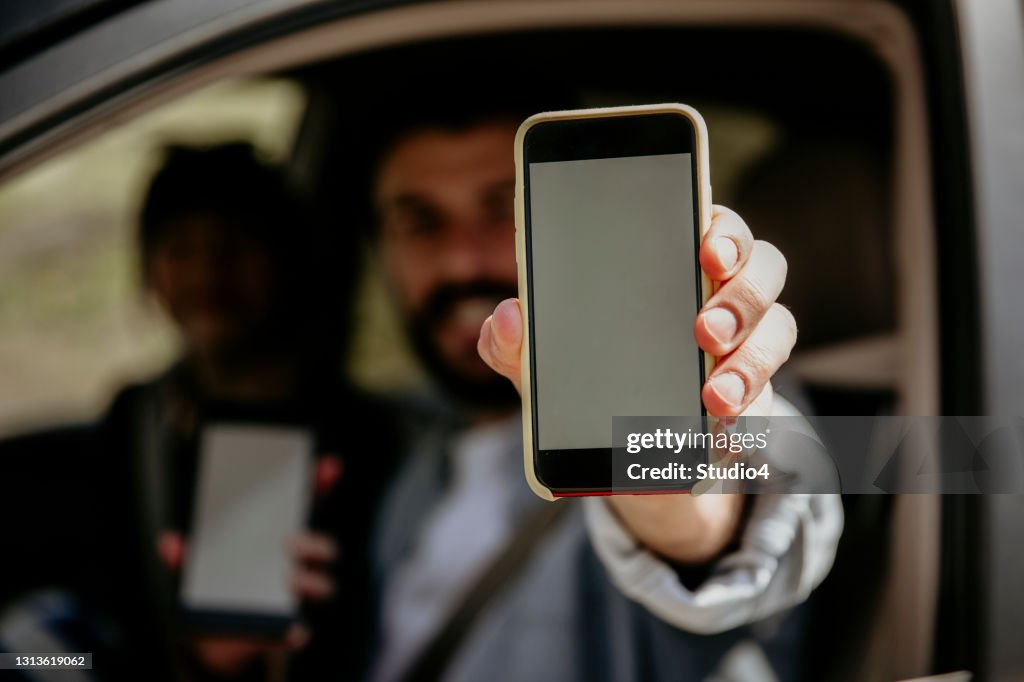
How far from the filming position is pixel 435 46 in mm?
1426

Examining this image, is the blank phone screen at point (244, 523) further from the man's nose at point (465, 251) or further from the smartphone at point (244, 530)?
the man's nose at point (465, 251)

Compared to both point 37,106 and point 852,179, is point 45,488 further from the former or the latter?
point 852,179

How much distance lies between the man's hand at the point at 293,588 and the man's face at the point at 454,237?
430mm

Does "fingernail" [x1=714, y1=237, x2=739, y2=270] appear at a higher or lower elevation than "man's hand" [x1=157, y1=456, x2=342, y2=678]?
higher

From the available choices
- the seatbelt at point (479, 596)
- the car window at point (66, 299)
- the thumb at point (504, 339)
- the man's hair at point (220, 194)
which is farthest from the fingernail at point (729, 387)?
the car window at point (66, 299)

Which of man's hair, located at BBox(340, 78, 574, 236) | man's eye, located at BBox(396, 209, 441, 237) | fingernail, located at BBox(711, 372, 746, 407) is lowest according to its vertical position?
fingernail, located at BBox(711, 372, 746, 407)

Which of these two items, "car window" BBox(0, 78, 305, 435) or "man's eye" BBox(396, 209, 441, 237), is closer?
"man's eye" BBox(396, 209, 441, 237)

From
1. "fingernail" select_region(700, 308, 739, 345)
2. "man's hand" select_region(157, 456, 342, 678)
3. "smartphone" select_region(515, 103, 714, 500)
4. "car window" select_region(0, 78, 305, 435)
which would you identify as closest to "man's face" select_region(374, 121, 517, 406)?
"man's hand" select_region(157, 456, 342, 678)

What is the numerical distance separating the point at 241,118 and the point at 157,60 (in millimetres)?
1790

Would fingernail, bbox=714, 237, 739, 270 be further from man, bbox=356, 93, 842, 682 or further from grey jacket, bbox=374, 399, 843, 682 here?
grey jacket, bbox=374, 399, 843, 682

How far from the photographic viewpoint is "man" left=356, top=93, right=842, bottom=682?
0.76 meters

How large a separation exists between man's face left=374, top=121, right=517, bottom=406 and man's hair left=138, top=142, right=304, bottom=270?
0.87 feet

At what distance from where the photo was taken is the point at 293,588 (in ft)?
4.88

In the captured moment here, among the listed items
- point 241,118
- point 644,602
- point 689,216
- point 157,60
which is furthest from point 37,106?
point 241,118
